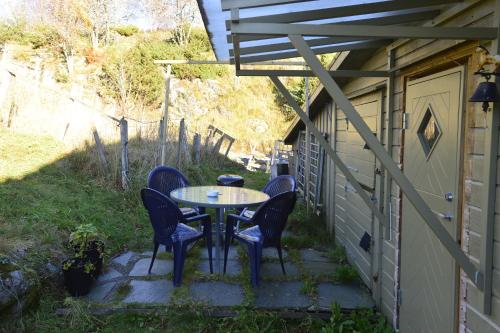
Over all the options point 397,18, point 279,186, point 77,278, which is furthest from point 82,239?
point 397,18

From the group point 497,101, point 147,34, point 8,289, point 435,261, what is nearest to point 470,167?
point 497,101

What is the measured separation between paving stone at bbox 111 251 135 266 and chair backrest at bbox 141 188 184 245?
2.74 feet

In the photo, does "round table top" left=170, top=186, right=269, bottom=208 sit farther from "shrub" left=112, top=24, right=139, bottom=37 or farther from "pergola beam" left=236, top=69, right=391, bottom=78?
"shrub" left=112, top=24, right=139, bottom=37

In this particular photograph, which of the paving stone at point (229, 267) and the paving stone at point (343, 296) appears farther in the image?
the paving stone at point (229, 267)

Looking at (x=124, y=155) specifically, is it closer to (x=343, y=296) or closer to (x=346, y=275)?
(x=346, y=275)

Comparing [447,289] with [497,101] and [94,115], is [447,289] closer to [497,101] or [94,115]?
[497,101]

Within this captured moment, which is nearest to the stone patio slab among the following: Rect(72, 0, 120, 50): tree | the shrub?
Rect(72, 0, 120, 50): tree

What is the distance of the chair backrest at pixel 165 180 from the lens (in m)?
5.29

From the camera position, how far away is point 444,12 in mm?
2295

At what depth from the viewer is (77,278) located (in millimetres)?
3617

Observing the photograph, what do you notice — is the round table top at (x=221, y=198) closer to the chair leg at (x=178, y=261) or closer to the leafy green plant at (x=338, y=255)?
the chair leg at (x=178, y=261)

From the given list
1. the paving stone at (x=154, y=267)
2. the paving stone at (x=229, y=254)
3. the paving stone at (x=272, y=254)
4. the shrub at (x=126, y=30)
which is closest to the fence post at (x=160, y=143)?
the paving stone at (x=229, y=254)

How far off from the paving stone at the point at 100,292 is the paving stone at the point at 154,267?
0.33 meters

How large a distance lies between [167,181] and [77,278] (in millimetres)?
2146
